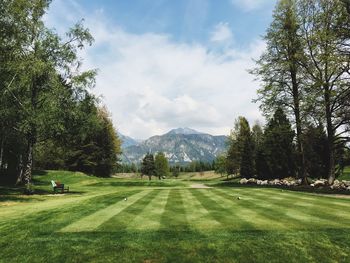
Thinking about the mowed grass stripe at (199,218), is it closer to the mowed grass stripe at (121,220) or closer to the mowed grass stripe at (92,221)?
the mowed grass stripe at (121,220)

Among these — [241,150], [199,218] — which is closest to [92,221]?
[199,218]

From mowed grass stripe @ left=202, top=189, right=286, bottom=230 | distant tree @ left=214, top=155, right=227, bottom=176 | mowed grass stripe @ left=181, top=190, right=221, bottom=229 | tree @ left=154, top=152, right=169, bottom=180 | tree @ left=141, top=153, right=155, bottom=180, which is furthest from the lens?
tree @ left=154, top=152, right=169, bottom=180

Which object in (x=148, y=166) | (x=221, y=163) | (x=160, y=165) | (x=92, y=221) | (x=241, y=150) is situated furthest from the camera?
(x=160, y=165)

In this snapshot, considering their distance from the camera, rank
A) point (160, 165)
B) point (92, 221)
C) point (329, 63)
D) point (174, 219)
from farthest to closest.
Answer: point (160, 165)
point (329, 63)
point (174, 219)
point (92, 221)

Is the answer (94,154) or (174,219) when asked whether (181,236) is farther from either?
(94,154)

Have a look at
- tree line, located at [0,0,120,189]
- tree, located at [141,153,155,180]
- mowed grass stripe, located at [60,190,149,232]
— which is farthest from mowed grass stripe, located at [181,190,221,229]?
tree, located at [141,153,155,180]

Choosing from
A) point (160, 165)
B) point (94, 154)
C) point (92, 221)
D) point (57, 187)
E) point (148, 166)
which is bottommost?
point (92, 221)

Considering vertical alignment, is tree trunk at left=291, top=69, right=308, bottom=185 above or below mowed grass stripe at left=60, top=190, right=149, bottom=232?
above

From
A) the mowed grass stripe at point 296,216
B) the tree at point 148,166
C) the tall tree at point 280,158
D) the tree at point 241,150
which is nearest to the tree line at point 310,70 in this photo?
the mowed grass stripe at point 296,216

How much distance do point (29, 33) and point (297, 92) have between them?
25.2 metres

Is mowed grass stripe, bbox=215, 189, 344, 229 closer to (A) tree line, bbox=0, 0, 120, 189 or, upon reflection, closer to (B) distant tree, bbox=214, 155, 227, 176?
(A) tree line, bbox=0, 0, 120, 189

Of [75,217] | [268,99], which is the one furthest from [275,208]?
[268,99]

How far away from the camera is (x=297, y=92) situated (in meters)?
29.4

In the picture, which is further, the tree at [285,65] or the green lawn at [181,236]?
the tree at [285,65]
